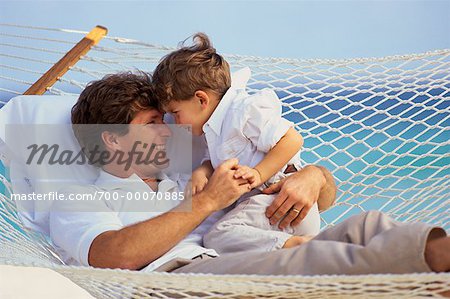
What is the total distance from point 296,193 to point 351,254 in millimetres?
443

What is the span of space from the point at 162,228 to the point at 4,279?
5.82ft

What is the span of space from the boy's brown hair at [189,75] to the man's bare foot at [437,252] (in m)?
0.79

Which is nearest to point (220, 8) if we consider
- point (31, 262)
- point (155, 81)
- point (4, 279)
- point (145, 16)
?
point (145, 16)

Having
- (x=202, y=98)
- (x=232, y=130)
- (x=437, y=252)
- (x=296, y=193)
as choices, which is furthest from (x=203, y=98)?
(x=437, y=252)

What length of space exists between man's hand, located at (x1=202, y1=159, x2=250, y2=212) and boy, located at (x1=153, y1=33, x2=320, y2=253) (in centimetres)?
3

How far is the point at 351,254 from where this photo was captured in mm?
1358

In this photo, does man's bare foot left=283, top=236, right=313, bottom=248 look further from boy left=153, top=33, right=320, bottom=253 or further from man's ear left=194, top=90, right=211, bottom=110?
man's ear left=194, top=90, right=211, bottom=110

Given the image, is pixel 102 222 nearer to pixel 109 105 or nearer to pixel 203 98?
pixel 109 105

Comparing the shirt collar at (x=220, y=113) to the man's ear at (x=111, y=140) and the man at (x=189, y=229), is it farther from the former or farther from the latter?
the man's ear at (x=111, y=140)

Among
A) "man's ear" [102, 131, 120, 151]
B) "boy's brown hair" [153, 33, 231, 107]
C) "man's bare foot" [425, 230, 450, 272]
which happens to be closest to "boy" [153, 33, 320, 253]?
"boy's brown hair" [153, 33, 231, 107]

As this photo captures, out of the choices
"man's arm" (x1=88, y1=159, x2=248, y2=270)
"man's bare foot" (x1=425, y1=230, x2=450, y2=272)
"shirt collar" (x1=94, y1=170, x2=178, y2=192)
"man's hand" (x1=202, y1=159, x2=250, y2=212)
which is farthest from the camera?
"shirt collar" (x1=94, y1=170, x2=178, y2=192)

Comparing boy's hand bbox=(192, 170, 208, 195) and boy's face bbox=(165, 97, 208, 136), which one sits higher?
boy's face bbox=(165, 97, 208, 136)

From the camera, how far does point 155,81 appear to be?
1.95 metres

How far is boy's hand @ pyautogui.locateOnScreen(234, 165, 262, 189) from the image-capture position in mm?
1768
